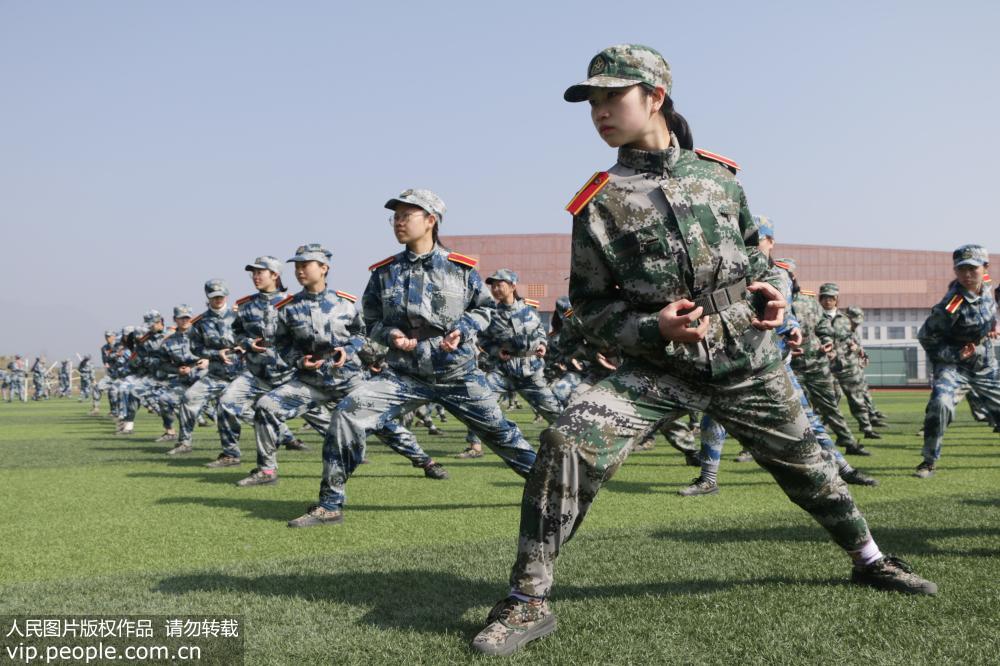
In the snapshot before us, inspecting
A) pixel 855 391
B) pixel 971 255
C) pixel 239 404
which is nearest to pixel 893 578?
pixel 971 255

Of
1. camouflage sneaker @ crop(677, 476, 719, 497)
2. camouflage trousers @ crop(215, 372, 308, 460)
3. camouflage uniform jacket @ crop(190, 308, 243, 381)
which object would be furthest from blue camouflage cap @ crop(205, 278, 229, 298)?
camouflage sneaker @ crop(677, 476, 719, 497)

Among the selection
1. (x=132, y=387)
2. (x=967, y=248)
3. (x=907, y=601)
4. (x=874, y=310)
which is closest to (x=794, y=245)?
(x=874, y=310)

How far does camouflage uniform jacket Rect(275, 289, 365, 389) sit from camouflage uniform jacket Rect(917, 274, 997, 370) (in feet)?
19.4

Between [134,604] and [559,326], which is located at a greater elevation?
[559,326]

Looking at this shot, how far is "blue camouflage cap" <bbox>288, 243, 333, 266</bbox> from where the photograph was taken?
8953 mm

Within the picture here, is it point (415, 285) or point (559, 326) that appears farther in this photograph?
point (559, 326)

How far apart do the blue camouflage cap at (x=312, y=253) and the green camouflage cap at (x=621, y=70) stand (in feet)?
19.1

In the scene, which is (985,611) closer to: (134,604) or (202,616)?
(202,616)

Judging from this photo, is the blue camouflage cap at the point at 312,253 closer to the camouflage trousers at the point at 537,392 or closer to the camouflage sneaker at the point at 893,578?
the camouflage trousers at the point at 537,392

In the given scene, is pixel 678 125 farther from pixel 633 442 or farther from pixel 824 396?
pixel 824 396

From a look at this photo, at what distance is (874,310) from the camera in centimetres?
7194

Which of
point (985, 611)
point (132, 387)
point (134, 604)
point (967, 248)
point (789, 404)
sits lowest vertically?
point (132, 387)

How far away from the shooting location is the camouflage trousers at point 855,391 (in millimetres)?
14004

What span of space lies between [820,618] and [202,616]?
2.74 metres
